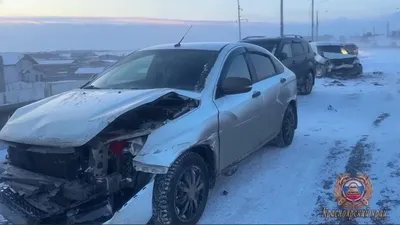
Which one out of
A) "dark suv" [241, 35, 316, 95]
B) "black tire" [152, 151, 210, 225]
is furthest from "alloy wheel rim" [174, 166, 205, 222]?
"dark suv" [241, 35, 316, 95]

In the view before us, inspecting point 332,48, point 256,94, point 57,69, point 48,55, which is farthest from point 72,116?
point 48,55

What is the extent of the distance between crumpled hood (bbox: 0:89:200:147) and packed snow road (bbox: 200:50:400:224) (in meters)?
1.25

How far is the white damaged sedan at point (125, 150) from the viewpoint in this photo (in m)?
3.47

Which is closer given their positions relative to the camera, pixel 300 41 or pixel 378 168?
pixel 378 168

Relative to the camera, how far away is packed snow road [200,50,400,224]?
13.7 ft

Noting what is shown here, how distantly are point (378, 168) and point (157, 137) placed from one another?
3.31 m

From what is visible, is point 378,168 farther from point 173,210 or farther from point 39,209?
point 39,209

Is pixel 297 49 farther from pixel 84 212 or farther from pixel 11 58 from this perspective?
pixel 11 58

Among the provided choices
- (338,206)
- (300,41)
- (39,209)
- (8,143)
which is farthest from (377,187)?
(300,41)

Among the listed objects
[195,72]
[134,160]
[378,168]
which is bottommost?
[378,168]

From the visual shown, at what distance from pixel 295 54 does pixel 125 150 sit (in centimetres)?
1036

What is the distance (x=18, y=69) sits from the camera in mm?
28578

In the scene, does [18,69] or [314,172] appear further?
[18,69]

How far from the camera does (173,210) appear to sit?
358cm
